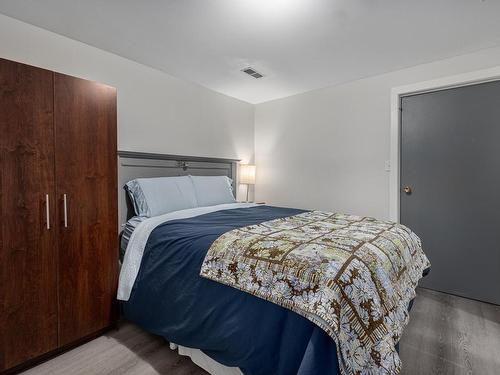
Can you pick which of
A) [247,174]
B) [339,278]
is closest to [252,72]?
[247,174]

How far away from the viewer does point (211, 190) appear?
10.2 ft

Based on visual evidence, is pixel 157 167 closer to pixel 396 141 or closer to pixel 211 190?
pixel 211 190

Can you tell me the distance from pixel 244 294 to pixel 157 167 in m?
1.99

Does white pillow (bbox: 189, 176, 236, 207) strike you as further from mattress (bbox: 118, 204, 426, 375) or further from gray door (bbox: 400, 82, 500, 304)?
gray door (bbox: 400, 82, 500, 304)

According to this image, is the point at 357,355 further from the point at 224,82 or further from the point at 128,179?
the point at 224,82

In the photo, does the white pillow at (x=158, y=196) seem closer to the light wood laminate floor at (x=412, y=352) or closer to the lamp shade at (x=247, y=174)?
the light wood laminate floor at (x=412, y=352)

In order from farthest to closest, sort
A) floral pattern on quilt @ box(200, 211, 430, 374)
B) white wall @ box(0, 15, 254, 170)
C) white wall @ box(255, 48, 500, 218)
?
white wall @ box(255, 48, 500, 218) → white wall @ box(0, 15, 254, 170) → floral pattern on quilt @ box(200, 211, 430, 374)

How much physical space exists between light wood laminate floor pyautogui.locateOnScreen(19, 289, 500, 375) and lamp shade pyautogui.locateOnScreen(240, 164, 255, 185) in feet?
7.85

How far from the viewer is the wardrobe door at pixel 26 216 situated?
1.56m

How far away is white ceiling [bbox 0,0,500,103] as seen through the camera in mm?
1904

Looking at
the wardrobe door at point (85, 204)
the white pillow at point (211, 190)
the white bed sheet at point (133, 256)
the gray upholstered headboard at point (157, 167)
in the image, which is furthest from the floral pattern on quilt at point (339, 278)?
the gray upholstered headboard at point (157, 167)

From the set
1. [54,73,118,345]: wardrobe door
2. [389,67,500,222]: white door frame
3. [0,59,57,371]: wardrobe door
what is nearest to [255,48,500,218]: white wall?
[389,67,500,222]: white door frame

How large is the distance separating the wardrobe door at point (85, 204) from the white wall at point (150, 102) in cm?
67

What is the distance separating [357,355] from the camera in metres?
1.08
